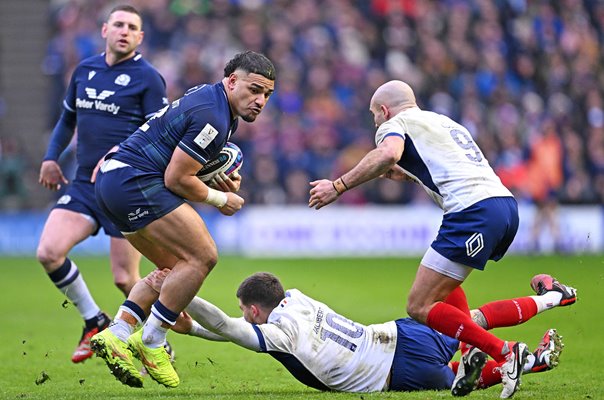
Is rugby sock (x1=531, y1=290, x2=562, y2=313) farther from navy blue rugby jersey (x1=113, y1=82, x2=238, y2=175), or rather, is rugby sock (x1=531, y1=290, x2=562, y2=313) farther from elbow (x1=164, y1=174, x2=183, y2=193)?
elbow (x1=164, y1=174, x2=183, y2=193)

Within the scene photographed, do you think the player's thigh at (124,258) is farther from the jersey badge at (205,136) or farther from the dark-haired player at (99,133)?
the jersey badge at (205,136)

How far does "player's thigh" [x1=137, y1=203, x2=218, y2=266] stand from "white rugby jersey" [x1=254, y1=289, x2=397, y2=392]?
0.64 meters

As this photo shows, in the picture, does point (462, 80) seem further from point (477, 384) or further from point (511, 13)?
point (477, 384)

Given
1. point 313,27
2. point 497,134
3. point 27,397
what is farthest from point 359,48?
point 27,397

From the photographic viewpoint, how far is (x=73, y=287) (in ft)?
31.5

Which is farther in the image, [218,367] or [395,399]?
[218,367]

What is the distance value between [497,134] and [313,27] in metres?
4.96

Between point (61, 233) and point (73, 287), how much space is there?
20.0 inches

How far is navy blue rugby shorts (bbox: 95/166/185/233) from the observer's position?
7.38 meters

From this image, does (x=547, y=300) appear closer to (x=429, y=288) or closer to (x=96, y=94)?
(x=429, y=288)

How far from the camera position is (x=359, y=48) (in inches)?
997

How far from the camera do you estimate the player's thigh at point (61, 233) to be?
9414 millimetres

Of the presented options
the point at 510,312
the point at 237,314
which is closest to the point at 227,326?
the point at 510,312

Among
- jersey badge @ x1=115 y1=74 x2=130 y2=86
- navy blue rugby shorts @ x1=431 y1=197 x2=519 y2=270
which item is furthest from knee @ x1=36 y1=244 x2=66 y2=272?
navy blue rugby shorts @ x1=431 y1=197 x2=519 y2=270
